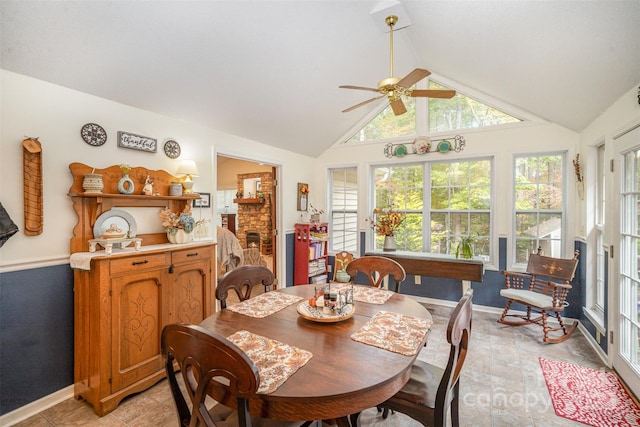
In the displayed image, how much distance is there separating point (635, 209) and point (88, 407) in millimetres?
4269

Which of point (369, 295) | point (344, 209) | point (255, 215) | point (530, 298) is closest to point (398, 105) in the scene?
point (369, 295)

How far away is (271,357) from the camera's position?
1.22 meters

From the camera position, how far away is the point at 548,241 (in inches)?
144

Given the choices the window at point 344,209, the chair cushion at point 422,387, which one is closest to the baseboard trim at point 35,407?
the chair cushion at point 422,387

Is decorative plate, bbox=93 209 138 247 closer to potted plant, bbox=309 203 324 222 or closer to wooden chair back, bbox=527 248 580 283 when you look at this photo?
potted plant, bbox=309 203 324 222

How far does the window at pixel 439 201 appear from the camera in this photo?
157 inches

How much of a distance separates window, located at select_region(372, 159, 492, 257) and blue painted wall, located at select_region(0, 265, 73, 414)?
3.81 m

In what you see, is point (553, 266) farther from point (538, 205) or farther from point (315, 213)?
point (315, 213)

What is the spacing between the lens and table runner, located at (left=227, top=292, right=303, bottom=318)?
5.74 feet

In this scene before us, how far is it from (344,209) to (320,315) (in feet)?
11.4

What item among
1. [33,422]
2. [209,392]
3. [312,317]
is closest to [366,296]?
[312,317]

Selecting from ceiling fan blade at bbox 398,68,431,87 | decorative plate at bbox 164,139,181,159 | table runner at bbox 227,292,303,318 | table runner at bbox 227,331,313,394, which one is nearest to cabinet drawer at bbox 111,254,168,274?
table runner at bbox 227,292,303,318

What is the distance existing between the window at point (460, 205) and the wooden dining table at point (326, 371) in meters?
2.78

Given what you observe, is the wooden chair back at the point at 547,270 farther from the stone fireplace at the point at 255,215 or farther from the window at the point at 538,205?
the stone fireplace at the point at 255,215
